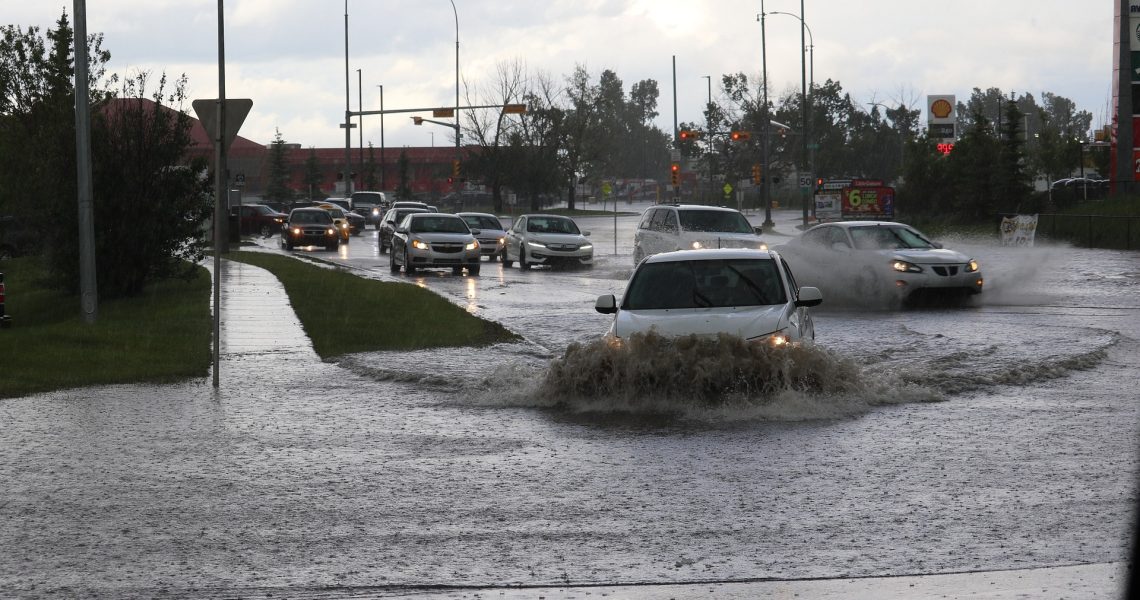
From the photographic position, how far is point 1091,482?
353 inches

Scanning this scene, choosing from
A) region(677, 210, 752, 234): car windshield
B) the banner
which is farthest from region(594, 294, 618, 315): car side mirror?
the banner

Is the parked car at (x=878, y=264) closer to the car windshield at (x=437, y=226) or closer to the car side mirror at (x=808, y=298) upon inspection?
the car side mirror at (x=808, y=298)

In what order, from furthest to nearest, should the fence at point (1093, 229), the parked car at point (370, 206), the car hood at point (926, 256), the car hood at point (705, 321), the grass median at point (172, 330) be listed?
the parked car at point (370, 206) → the fence at point (1093, 229) → the car hood at point (926, 256) → the grass median at point (172, 330) → the car hood at point (705, 321)

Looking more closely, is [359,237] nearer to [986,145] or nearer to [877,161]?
[986,145]

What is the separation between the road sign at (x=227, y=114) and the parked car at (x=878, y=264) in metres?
12.4

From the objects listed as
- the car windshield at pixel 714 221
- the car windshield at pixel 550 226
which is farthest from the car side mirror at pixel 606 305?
the car windshield at pixel 550 226

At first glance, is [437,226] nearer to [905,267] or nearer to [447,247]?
[447,247]

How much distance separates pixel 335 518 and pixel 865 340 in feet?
38.2

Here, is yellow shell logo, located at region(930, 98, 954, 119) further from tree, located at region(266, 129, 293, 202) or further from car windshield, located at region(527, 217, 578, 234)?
tree, located at region(266, 129, 293, 202)

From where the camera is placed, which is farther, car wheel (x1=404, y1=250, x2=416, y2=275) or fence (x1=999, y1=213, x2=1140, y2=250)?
fence (x1=999, y1=213, x2=1140, y2=250)

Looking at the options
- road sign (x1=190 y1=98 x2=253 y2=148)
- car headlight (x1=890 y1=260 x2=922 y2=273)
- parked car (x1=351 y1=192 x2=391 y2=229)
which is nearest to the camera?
road sign (x1=190 y1=98 x2=253 y2=148)

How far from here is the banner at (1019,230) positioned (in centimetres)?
4575

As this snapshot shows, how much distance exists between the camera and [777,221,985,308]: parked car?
23984 mm

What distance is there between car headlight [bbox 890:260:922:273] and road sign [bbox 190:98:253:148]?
12.4 meters
